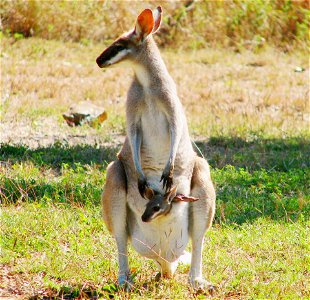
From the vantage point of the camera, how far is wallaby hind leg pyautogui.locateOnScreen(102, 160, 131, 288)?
15.6ft

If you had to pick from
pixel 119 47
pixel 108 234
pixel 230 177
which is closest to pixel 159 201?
pixel 119 47

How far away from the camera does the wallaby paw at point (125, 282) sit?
4.68 meters

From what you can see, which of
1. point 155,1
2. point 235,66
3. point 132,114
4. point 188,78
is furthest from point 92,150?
point 155,1

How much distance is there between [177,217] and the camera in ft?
15.5

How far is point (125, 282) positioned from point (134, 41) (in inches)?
64.0

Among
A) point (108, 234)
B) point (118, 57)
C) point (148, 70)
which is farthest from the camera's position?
point (108, 234)

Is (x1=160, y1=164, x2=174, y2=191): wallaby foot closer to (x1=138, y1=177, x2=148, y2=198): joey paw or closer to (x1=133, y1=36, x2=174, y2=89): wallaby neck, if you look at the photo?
(x1=138, y1=177, x2=148, y2=198): joey paw

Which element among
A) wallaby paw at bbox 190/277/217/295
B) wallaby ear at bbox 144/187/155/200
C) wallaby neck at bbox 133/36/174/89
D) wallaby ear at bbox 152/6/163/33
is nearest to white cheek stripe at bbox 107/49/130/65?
wallaby neck at bbox 133/36/174/89

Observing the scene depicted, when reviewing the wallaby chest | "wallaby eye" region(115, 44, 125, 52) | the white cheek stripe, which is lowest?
the wallaby chest

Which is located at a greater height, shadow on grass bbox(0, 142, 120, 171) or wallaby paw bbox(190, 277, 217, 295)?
wallaby paw bbox(190, 277, 217, 295)

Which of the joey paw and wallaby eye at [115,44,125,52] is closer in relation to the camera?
the joey paw

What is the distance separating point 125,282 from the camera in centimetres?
471

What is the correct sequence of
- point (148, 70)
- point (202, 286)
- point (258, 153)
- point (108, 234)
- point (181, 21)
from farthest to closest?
point (181, 21), point (258, 153), point (108, 234), point (148, 70), point (202, 286)

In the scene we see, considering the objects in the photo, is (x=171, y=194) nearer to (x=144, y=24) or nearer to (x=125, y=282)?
(x=125, y=282)
